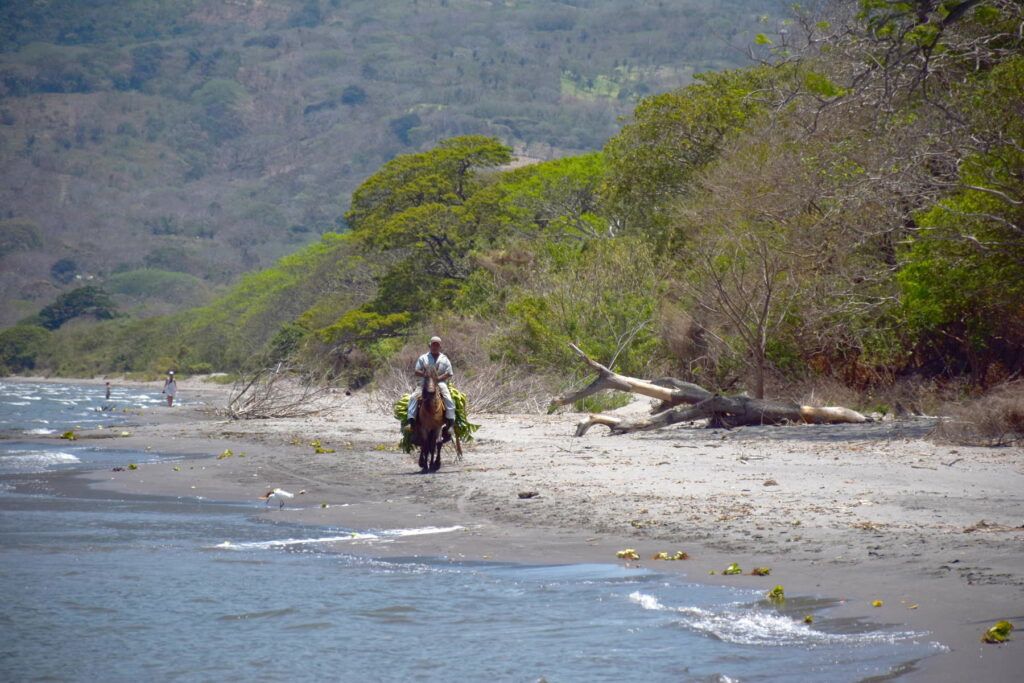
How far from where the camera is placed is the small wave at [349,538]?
34.6ft

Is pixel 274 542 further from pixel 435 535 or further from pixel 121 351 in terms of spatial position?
pixel 121 351

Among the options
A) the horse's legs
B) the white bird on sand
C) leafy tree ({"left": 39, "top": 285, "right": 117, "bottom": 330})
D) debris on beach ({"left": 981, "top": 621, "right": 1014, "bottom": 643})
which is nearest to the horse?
the horse's legs

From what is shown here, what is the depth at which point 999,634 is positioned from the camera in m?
6.33

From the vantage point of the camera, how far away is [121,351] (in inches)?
3787

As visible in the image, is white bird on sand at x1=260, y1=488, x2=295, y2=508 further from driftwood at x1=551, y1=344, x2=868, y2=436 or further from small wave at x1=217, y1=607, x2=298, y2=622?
driftwood at x1=551, y1=344, x2=868, y2=436

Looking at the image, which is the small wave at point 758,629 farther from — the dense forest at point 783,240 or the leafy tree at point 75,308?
the leafy tree at point 75,308

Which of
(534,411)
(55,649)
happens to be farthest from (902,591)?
(534,411)

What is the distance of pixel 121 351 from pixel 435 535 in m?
91.8

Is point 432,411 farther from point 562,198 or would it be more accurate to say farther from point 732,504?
point 562,198

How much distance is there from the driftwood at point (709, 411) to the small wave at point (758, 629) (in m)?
10.8

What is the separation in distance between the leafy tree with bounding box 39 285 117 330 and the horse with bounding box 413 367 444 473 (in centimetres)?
10564

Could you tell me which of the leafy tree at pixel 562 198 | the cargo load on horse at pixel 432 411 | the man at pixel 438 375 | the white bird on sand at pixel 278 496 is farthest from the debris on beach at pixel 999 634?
the leafy tree at pixel 562 198

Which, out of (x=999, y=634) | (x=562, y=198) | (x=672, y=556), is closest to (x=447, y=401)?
(x=672, y=556)

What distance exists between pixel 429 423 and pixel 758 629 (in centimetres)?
830
